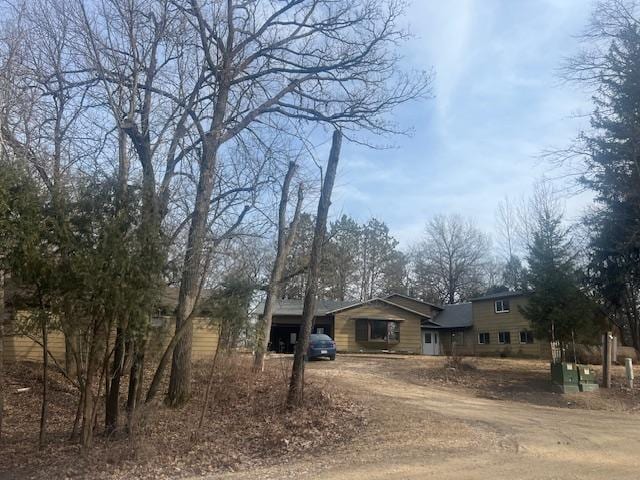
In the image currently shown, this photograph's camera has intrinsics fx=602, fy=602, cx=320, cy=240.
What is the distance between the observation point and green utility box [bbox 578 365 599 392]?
1805cm

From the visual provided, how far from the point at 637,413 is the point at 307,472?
10538mm

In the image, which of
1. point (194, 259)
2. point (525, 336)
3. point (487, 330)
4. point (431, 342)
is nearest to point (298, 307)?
point (431, 342)

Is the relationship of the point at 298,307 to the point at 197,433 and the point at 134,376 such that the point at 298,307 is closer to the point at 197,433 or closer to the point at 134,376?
the point at 134,376

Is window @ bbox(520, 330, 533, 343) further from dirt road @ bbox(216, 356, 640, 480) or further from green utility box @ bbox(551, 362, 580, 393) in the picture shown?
dirt road @ bbox(216, 356, 640, 480)

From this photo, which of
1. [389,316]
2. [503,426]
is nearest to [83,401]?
[503,426]

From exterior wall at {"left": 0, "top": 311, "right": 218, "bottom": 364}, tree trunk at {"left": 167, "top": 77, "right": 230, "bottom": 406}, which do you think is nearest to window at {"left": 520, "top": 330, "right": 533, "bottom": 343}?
exterior wall at {"left": 0, "top": 311, "right": 218, "bottom": 364}

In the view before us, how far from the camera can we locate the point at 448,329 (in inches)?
1754

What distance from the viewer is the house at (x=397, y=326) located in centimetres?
3781

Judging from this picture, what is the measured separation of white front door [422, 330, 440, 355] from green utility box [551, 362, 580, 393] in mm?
26620

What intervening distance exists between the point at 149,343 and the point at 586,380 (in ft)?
44.4

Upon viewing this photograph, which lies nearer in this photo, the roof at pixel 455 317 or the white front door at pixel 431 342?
the roof at pixel 455 317

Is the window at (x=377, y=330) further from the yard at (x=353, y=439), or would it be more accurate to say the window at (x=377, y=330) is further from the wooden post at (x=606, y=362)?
the yard at (x=353, y=439)

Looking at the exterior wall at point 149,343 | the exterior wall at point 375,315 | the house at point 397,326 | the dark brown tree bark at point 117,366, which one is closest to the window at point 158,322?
the exterior wall at point 149,343

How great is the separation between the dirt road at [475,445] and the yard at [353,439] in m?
0.02
